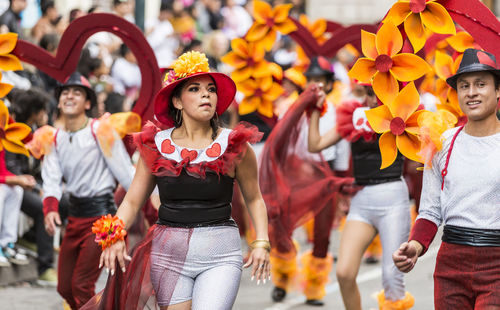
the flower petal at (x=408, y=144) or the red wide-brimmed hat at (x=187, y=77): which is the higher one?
the red wide-brimmed hat at (x=187, y=77)

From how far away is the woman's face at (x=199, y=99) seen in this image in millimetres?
5156

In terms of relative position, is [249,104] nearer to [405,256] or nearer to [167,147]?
[167,147]

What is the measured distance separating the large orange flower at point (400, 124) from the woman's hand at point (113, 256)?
1698 millimetres

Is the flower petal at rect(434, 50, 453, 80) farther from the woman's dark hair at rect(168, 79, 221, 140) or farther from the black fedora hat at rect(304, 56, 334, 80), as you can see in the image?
the woman's dark hair at rect(168, 79, 221, 140)

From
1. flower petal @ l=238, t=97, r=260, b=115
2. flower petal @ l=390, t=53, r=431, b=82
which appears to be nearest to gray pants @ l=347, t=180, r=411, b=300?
flower petal @ l=390, t=53, r=431, b=82

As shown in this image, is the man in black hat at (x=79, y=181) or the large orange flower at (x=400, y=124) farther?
the man in black hat at (x=79, y=181)

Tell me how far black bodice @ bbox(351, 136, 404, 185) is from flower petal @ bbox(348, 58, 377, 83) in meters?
1.67

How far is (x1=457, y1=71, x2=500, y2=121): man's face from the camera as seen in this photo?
4.93 metres

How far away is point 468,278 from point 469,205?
15.8 inches

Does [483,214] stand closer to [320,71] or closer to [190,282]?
[190,282]

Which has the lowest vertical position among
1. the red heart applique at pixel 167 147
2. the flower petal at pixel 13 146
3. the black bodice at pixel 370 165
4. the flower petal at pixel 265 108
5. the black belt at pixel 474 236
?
the black belt at pixel 474 236

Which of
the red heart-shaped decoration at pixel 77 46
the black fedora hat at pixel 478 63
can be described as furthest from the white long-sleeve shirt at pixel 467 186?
the red heart-shaped decoration at pixel 77 46

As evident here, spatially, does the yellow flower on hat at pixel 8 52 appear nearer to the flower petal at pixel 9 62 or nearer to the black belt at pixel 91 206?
the flower petal at pixel 9 62

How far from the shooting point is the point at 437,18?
5383 mm
